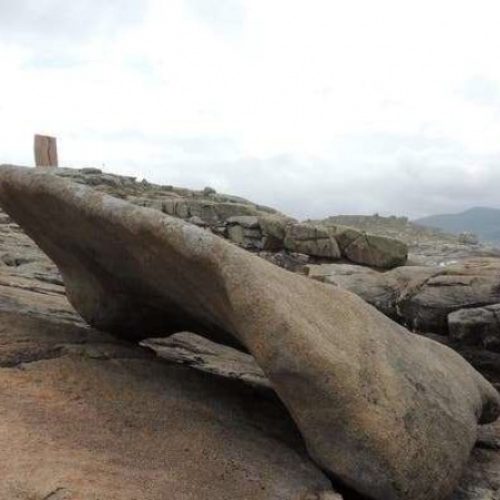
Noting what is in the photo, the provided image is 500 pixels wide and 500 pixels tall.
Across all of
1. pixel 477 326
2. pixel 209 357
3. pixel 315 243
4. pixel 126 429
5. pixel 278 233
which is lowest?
pixel 315 243

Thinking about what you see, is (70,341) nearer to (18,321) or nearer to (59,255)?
(18,321)

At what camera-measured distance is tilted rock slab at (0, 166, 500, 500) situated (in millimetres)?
4090

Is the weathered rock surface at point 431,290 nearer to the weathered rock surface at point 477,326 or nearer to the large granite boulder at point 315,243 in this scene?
the weathered rock surface at point 477,326

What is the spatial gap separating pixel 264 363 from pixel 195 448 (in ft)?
2.66

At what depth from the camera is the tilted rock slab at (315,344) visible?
13.4 feet

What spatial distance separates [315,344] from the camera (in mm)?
4078

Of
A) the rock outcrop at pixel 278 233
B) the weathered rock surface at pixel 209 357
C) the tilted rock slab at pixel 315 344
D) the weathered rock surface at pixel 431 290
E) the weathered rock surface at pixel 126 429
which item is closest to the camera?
the weathered rock surface at pixel 126 429

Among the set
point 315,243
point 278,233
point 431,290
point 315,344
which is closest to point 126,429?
point 315,344

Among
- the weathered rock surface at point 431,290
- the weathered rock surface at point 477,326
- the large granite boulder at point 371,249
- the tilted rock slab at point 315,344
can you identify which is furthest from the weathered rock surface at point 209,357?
the large granite boulder at point 371,249

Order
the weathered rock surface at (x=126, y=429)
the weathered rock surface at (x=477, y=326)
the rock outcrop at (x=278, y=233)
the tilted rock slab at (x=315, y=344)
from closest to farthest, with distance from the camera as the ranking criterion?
the weathered rock surface at (x=126, y=429)
the tilted rock slab at (x=315, y=344)
the weathered rock surface at (x=477, y=326)
the rock outcrop at (x=278, y=233)

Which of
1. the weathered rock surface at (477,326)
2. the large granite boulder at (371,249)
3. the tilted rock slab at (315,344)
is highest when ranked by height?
the tilted rock slab at (315,344)

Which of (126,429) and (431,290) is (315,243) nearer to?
(431,290)

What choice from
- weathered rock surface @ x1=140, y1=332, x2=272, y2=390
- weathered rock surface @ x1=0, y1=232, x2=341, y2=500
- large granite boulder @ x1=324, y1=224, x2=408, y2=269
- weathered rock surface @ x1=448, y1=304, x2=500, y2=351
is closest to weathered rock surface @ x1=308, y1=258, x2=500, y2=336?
weathered rock surface @ x1=448, y1=304, x2=500, y2=351

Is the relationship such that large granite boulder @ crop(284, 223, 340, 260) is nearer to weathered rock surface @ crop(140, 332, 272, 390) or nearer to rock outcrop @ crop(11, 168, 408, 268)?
rock outcrop @ crop(11, 168, 408, 268)
